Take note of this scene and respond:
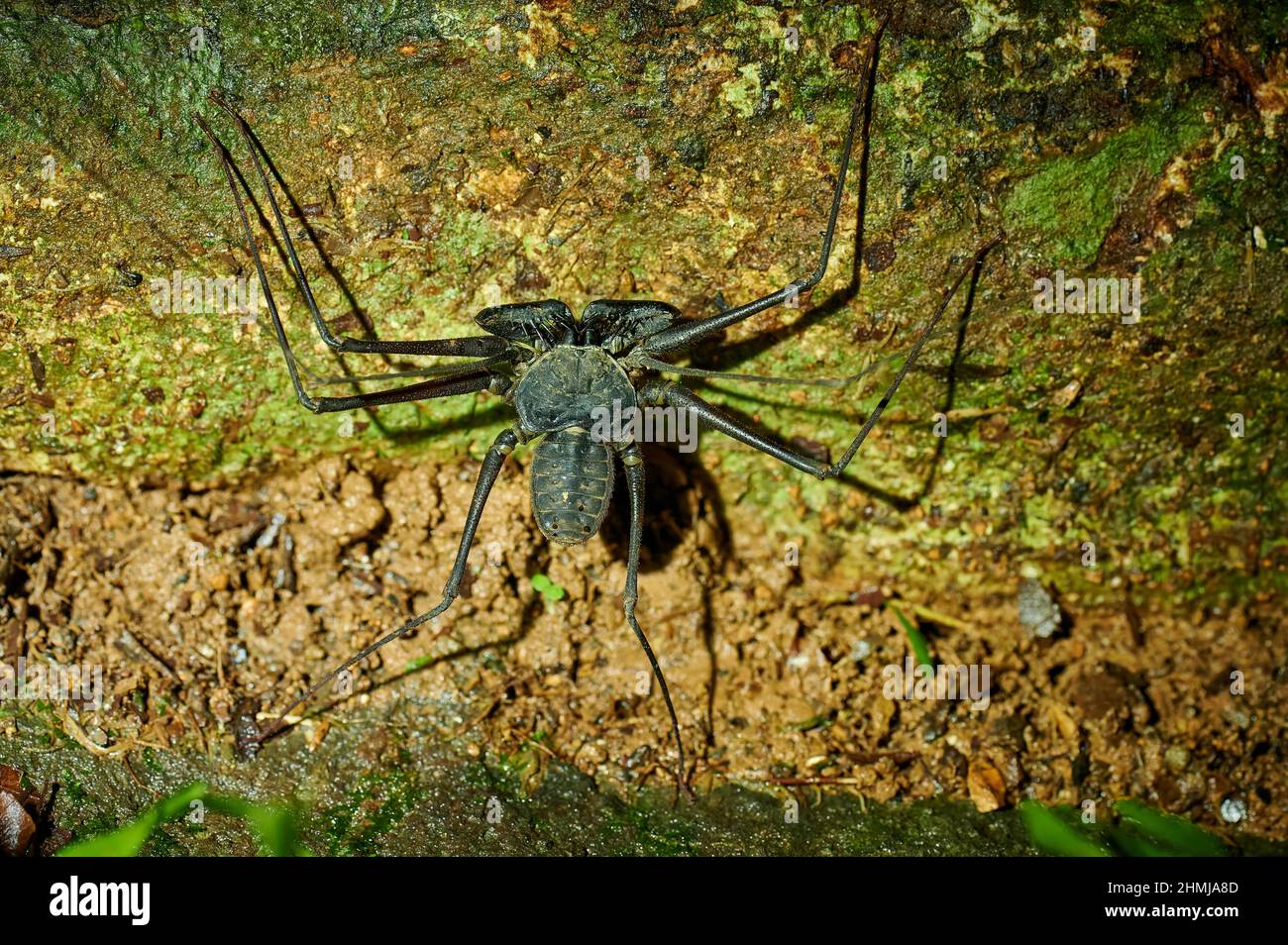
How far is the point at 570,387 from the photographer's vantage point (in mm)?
3117

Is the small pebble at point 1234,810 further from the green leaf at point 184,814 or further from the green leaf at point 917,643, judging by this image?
the green leaf at point 184,814

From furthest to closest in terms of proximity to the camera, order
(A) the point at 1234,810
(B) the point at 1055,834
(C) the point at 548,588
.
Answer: (C) the point at 548,588 → (A) the point at 1234,810 → (B) the point at 1055,834

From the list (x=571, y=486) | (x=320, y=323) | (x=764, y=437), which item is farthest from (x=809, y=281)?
(x=320, y=323)

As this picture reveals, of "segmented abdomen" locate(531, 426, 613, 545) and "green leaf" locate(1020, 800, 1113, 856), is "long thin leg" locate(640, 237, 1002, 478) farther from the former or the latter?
"green leaf" locate(1020, 800, 1113, 856)

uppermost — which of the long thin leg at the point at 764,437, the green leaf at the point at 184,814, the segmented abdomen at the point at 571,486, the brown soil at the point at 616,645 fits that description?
the long thin leg at the point at 764,437

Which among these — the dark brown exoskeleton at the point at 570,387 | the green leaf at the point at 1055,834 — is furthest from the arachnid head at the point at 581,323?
the green leaf at the point at 1055,834

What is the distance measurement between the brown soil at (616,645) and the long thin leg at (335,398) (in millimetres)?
572

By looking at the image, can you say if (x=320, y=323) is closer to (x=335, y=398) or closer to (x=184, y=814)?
(x=335, y=398)

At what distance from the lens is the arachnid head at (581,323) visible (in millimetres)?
3021

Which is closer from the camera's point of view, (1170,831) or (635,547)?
(635,547)

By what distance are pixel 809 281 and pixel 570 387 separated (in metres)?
0.87

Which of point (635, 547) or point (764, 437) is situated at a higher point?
point (764, 437)

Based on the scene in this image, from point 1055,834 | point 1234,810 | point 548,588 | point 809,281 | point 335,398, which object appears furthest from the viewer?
point 548,588

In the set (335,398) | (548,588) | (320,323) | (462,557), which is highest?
(320,323)
